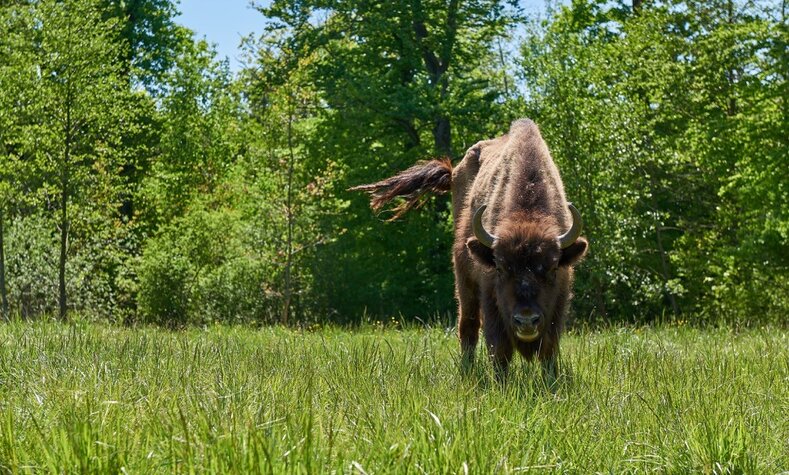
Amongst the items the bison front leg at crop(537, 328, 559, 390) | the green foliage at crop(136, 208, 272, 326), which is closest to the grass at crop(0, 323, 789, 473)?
the bison front leg at crop(537, 328, 559, 390)

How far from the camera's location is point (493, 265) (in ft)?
24.0

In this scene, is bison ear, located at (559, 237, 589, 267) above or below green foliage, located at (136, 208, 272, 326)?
above

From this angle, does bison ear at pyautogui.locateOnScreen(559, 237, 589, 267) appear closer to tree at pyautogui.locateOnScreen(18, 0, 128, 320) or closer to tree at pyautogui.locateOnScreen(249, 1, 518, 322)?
tree at pyautogui.locateOnScreen(18, 0, 128, 320)

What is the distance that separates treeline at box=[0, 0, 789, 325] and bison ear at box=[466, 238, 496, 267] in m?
13.3

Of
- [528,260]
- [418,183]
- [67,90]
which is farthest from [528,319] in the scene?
[67,90]

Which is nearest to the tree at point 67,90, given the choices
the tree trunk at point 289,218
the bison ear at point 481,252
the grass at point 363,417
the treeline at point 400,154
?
the treeline at point 400,154

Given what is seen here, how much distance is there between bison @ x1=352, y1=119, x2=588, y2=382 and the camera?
272 inches

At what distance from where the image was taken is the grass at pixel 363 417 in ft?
11.4

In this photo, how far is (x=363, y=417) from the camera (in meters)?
4.37

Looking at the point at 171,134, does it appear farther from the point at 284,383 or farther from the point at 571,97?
the point at 284,383

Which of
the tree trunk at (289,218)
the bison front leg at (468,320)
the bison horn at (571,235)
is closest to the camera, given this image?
the bison horn at (571,235)

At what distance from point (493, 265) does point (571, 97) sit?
1386cm

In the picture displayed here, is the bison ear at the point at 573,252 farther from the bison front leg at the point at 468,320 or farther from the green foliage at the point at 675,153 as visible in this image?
the green foliage at the point at 675,153

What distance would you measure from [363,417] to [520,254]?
286 centimetres
